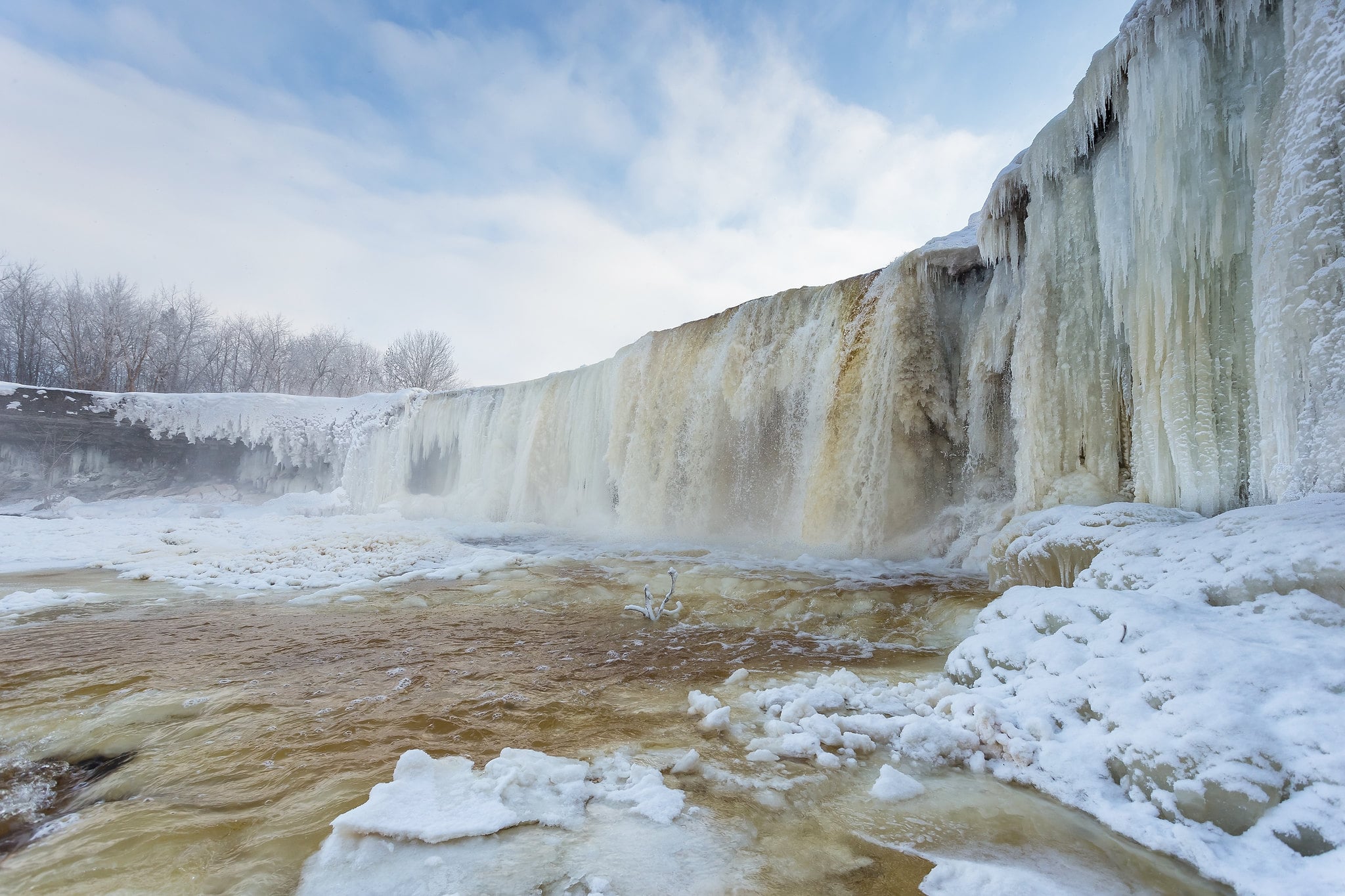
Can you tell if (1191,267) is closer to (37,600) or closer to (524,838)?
(524,838)

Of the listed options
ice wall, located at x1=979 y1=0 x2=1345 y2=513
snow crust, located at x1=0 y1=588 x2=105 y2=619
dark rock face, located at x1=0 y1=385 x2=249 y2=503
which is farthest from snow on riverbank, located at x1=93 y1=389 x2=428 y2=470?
ice wall, located at x1=979 y1=0 x2=1345 y2=513

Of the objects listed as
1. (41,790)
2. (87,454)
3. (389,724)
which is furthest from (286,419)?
(41,790)

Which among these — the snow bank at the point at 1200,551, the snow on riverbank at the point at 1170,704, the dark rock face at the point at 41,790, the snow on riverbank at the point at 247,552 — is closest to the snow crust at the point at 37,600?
the snow on riverbank at the point at 247,552

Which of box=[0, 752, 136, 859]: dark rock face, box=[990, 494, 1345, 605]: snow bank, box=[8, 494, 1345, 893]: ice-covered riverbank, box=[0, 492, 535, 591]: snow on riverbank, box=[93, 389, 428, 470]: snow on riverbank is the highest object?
box=[93, 389, 428, 470]: snow on riverbank

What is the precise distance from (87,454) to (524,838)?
2748 cm

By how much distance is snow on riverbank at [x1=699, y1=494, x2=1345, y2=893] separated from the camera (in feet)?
5.49

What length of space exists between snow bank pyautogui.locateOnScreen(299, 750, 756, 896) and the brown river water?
0.11m

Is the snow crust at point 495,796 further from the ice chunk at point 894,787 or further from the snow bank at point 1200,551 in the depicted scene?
the snow bank at point 1200,551

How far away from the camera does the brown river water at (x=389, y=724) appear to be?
1695mm

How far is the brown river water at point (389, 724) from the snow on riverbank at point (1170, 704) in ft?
0.53

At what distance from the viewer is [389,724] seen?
288 cm

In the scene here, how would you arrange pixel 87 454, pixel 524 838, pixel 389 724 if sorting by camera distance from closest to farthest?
pixel 524 838, pixel 389 724, pixel 87 454

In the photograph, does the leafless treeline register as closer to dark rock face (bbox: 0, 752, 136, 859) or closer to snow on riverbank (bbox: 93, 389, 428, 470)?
snow on riverbank (bbox: 93, 389, 428, 470)

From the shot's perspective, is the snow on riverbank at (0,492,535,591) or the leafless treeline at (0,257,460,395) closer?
the snow on riverbank at (0,492,535,591)
